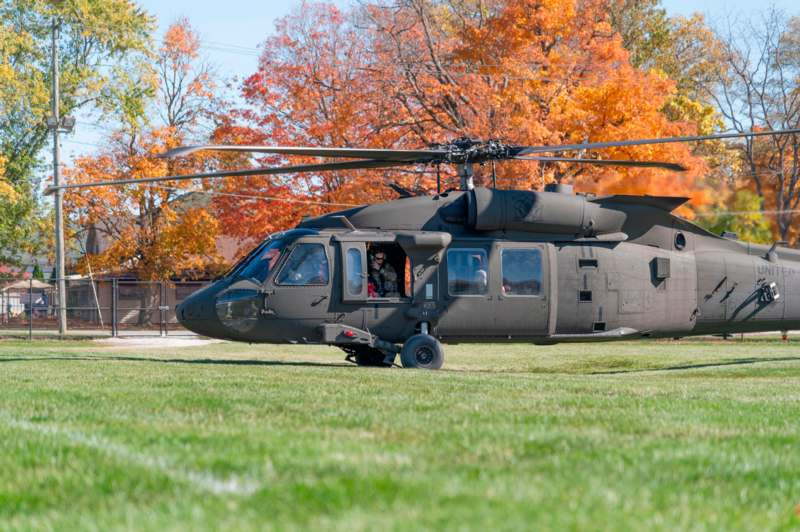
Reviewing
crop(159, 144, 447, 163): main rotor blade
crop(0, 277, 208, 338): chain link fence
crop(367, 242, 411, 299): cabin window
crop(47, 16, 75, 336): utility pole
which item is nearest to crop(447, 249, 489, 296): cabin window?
crop(367, 242, 411, 299): cabin window

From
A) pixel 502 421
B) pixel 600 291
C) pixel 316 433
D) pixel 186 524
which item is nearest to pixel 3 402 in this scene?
pixel 316 433

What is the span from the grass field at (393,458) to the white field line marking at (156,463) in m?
0.02

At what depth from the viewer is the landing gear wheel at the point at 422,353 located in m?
17.6

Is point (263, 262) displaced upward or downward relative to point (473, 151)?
downward

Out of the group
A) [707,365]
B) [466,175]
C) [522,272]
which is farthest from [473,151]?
[707,365]

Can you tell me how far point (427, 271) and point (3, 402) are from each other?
9596 millimetres

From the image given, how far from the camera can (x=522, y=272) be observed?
716 inches

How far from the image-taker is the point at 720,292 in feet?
64.2

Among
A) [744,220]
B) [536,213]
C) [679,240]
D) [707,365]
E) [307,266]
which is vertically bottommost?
[707,365]

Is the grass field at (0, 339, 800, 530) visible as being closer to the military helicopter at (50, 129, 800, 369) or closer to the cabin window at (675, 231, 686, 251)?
the military helicopter at (50, 129, 800, 369)

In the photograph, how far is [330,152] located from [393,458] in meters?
10.9

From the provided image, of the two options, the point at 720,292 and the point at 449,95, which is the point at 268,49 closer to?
the point at 449,95

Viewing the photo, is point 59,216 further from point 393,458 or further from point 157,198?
point 393,458

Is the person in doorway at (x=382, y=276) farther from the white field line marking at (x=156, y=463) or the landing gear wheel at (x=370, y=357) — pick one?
the white field line marking at (x=156, y=463)
